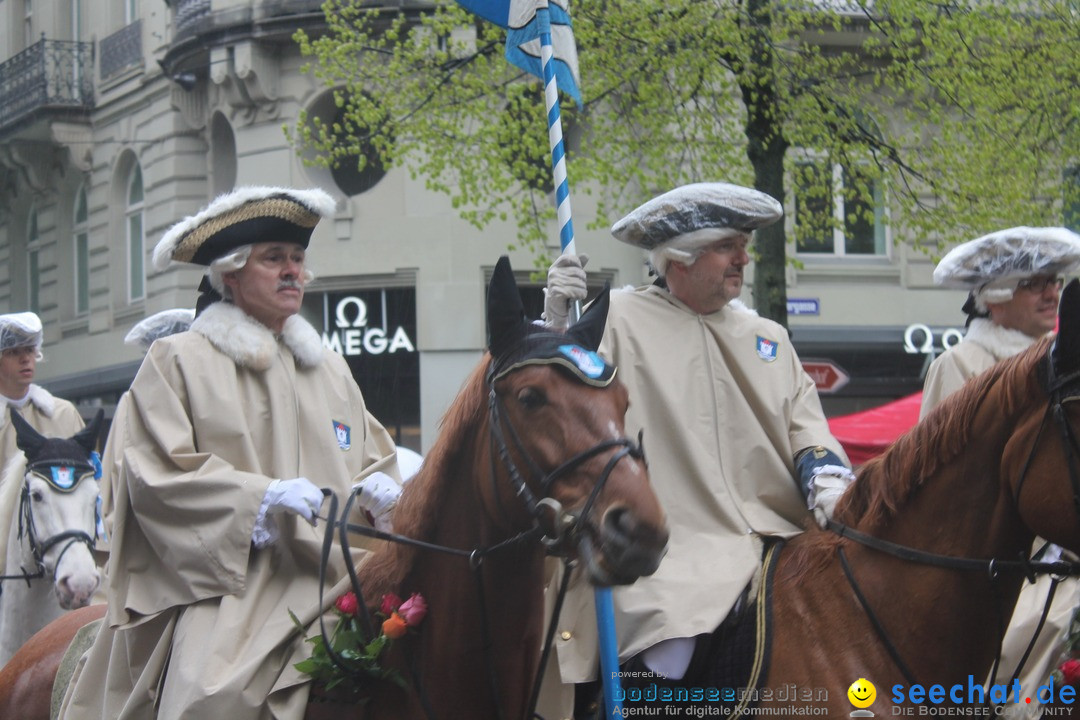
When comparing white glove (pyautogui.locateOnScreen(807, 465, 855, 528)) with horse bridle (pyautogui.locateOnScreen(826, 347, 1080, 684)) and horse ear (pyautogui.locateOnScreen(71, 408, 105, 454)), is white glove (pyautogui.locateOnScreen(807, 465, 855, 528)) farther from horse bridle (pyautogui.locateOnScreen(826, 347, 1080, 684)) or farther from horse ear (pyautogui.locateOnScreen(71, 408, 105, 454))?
horse ear (pyautogui.locateOnScreen(71, 408, 105, 454))

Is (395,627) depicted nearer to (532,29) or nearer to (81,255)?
(532,29)

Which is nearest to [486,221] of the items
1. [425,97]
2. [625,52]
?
[425,97]

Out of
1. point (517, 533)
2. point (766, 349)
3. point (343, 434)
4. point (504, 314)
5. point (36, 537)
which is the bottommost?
point (36, 537)

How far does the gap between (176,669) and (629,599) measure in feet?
4.91

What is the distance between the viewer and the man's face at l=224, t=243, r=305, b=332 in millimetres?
4820

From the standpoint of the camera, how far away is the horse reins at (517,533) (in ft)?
11.5

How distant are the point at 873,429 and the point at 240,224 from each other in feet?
21.0

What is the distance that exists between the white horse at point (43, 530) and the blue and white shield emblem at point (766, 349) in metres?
3.84

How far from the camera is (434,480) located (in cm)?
407

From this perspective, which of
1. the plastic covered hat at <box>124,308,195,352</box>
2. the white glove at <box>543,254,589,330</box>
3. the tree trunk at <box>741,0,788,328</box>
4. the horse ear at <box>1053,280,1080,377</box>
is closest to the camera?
the horse ear at <box>1053,280,1080,377</box>

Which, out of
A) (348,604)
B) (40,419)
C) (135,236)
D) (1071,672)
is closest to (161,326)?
(40,419)

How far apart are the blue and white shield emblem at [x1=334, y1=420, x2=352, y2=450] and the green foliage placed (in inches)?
254

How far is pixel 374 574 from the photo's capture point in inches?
168

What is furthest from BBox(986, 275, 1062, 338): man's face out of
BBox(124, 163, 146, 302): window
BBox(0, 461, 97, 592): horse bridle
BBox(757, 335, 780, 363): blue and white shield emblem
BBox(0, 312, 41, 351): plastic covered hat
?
BBox(124, 163, 146, 302): window
